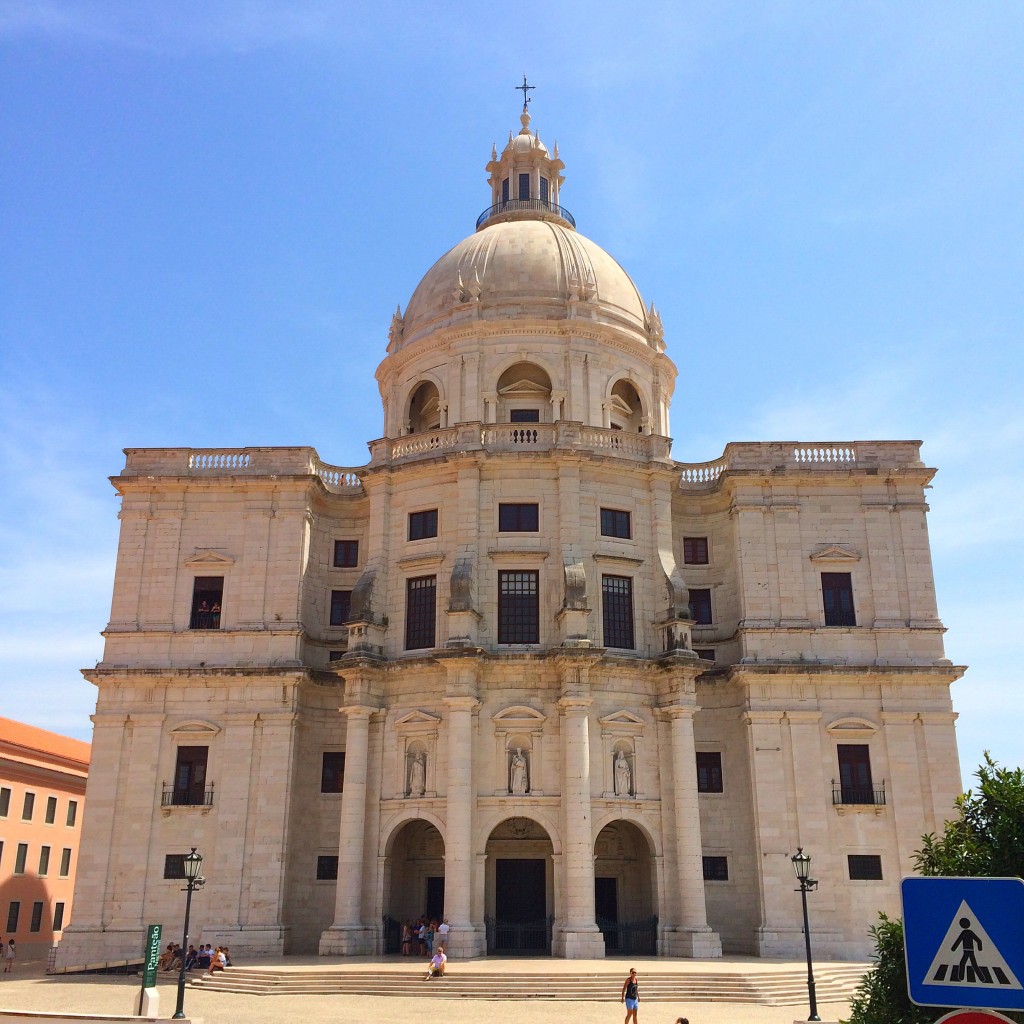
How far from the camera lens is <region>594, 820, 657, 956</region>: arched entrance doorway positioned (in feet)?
122

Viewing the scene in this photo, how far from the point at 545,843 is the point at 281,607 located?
44.1 feet

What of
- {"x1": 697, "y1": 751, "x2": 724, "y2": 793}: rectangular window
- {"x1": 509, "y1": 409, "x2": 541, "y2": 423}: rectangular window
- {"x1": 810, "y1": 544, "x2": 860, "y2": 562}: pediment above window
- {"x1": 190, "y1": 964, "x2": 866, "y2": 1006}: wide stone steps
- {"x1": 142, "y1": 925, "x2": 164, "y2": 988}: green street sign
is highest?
{"x1": 509, "y1": 409, "x2": 541, "y2": 423}: rectangular window

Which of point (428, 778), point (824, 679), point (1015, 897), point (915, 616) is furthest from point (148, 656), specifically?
point (1015, 897)

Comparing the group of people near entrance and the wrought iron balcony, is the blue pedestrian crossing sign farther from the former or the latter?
the wrought iron balcony

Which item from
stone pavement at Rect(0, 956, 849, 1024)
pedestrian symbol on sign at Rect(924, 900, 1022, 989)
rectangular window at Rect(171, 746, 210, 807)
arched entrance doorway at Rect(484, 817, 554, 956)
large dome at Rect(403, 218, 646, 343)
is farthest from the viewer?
large dome at Rect(403, 218, 646, 343)

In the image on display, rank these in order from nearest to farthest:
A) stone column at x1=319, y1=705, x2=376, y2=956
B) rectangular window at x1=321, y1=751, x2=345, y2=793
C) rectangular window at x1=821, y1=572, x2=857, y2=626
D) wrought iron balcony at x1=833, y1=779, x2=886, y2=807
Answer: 1. stone column at x1=319, y1=705, x2=376, y2=956
2. wrought iron balcony at x1=833, y1=779, x2=886, y2=807
3. rectangular window at x1=821, y1=572, x2=857, y2=626
4. rectangular window at x1=321, y1=751, x2=345, y2=793

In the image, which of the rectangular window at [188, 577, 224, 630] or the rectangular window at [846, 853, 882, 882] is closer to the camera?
the rectangular window at [846, 853, 882, 882]

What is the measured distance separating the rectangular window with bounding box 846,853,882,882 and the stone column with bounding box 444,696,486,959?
1317cm

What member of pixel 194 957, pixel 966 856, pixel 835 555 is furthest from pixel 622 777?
pixel 966 856

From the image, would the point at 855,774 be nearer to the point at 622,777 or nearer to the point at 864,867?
the point at 864,867

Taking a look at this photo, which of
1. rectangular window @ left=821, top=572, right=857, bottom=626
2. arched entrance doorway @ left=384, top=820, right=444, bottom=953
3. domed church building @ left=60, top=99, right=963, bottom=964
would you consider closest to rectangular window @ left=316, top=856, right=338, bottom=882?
domed church building @ left=60, top=99, right=963, bottom=964

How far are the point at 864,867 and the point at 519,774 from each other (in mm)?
12607

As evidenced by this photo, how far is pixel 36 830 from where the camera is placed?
175 ft

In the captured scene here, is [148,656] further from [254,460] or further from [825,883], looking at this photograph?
[825,883]
